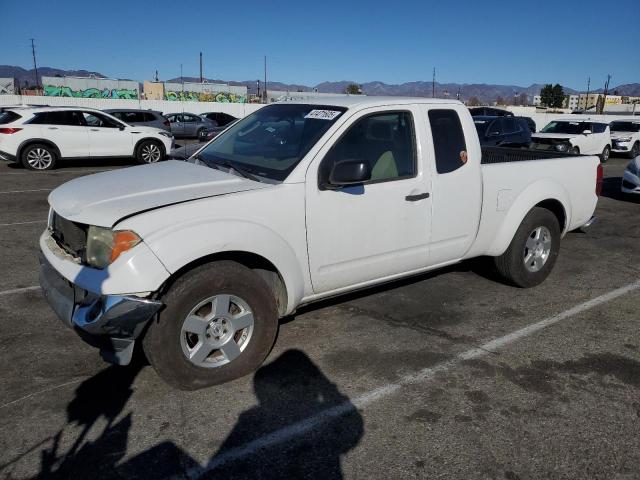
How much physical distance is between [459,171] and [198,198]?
2.20 metres

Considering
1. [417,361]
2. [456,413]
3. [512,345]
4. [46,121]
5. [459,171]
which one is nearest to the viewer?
[456,413]

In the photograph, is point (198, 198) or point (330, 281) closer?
point (198, 198)

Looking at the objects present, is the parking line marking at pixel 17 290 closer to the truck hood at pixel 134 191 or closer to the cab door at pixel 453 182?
the truck hood at pixel 134 191

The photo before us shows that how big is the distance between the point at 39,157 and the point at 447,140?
484 inches

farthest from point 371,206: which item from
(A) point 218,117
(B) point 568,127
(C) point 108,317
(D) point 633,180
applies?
(A) point 218,117

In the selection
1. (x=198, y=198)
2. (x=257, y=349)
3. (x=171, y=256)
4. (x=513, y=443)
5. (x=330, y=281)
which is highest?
(x=198, y=198)

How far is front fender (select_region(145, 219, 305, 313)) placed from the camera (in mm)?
2957

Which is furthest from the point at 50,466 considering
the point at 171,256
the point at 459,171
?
the point at 459,171

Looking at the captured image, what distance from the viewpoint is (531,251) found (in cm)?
516

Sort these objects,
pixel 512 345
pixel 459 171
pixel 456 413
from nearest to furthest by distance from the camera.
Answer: pixel 456 413 → pixel 512 345 → pixel 459 171

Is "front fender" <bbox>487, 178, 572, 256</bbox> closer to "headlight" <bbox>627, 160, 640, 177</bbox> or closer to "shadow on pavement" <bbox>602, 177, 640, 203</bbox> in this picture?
"headlight" <bbox>627, 160, 640, 177</bbox>

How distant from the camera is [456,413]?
310cm

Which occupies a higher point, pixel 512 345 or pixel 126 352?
pixel 126 352

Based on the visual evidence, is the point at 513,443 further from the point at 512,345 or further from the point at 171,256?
the point at 171,256
